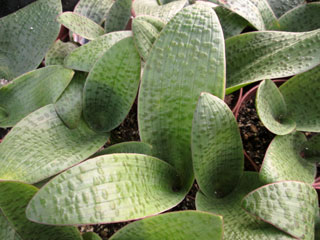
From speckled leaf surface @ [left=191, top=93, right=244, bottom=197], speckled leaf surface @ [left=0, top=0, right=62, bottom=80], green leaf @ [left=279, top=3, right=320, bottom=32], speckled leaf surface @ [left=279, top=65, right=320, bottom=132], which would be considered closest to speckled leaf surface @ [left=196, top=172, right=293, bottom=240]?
speckled leaf surface @ [left=191, top=93, right=244, bottom=197]

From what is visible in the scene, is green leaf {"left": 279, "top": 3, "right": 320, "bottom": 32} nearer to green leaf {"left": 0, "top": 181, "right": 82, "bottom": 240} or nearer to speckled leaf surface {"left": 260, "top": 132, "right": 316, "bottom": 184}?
speckled leaf surface {"left": 260, "top": 132, "right": 316, "bottom": 184}

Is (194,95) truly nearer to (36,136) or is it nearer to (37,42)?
(36,136)

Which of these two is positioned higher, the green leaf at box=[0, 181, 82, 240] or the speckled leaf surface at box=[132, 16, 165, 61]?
the speckled leaf surface at box=[132, 16, 165, 61]

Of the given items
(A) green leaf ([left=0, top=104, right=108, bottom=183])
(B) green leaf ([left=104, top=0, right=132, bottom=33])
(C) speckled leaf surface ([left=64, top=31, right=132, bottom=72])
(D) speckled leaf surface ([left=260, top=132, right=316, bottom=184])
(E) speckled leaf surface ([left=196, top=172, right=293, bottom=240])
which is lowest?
(E) speckled leaf surface ([left=196, top=172, right=293, bottom=240])

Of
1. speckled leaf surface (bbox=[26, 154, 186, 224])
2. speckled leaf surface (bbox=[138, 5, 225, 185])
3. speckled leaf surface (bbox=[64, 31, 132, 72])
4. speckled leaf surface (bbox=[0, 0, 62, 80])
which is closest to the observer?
speckled leaf surface (bbox=[26, 154, 186, 224])

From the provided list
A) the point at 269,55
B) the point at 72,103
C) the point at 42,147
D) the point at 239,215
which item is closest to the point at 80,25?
the point at 72,103

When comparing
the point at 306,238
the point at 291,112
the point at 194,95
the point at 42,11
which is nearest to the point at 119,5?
the point at 42,11

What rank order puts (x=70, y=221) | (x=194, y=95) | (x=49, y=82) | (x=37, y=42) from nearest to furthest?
(x=70, y=221), (x=194, y=95), (x=49, y=82), (x=37, y=42)
